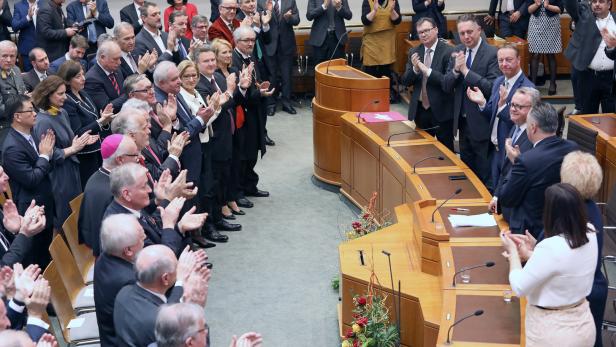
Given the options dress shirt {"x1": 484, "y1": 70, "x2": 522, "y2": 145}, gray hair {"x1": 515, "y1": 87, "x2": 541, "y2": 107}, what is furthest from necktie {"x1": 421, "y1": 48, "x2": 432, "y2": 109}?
gray hair {"x1": 515, "y1": 87, "x2": 541, "y2": 107}

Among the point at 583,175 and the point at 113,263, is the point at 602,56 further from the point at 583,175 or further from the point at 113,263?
the point at 113,263

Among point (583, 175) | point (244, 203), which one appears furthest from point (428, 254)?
point (244, 203)

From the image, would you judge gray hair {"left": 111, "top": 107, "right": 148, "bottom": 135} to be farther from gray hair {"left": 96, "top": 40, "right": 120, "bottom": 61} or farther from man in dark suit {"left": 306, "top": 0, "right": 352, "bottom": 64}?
man in dark suit {"left": 306, "top": 0, "right": 352, "bottom": 64}

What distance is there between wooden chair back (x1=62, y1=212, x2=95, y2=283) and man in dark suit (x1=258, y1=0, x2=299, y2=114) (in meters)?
5.43

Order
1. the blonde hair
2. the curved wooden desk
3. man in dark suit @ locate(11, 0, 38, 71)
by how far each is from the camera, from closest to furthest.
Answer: the blonde hair < the curved wooden desk < man in dark suit @ locate(11, 0, 38, 71)

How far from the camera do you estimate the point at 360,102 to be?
831 cm

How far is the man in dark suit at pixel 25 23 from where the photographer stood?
9.76 m

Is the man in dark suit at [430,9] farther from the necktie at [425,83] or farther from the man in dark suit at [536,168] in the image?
the man in dark suit at [536,168]

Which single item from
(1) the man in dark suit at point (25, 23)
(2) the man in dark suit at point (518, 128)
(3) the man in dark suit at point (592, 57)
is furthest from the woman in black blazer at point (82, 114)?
(3) the man in dark suit at point (592, 57)

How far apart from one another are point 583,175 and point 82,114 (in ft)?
12.7

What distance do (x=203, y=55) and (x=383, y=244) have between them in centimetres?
223

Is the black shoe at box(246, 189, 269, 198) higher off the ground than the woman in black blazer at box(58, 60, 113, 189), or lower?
lower

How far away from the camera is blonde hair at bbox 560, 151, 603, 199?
13.7 ft

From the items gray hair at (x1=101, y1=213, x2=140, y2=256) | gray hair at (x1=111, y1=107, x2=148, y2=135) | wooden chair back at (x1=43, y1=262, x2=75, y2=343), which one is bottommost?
wooden chair back at (x1=43, y1=262, x2=75, y2=343)
